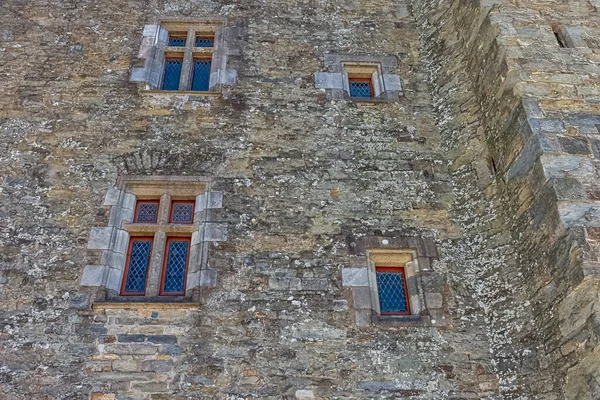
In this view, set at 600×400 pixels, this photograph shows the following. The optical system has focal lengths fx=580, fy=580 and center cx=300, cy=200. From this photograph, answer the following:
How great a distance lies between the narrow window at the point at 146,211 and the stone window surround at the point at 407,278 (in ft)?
5.82

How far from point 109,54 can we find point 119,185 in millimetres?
1762

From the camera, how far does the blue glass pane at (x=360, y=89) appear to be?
6.24m

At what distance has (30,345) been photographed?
4.31 metres

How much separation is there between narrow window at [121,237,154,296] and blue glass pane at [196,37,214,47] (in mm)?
2529

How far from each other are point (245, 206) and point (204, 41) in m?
2.37

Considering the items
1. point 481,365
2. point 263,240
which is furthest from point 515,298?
point 263,240

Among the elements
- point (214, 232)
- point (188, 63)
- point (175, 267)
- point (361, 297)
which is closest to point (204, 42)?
point (188, 63)

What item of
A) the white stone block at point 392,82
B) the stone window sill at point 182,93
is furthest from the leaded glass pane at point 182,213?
the white stone block at point 392,82

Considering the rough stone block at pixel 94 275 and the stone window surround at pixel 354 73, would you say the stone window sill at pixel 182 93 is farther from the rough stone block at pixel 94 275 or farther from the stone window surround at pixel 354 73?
the rough stone block at pixel 94 275

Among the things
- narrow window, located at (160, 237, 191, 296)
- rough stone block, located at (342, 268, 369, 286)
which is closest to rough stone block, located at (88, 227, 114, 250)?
narrow window, located at (160, 237, 191, 296)

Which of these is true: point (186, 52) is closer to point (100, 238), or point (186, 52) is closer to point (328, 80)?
point (328, 80)

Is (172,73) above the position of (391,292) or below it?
above

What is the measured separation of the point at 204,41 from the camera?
6535 mm

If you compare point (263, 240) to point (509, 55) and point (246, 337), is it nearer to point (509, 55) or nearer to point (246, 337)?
point (246, 337)
